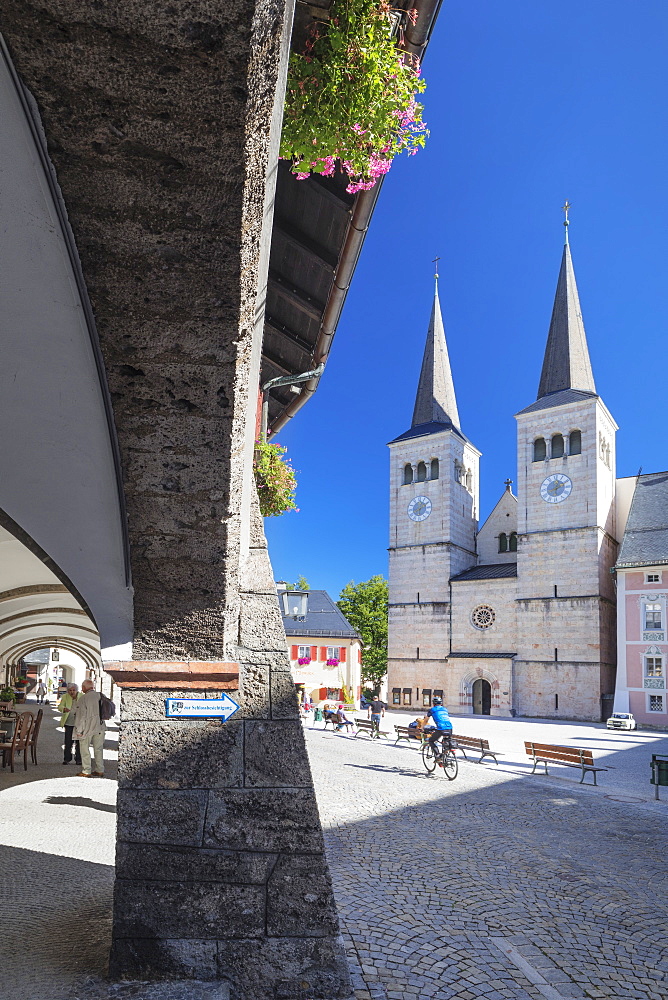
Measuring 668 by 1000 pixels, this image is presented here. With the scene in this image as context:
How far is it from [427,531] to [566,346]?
46.7 feet

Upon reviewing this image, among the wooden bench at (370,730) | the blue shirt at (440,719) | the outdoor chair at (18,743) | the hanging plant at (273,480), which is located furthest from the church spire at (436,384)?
the hanging plant at (273,480)

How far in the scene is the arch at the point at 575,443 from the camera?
42656mm

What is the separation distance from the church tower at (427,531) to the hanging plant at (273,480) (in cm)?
3918

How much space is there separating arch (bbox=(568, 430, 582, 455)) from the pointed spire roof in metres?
3.41

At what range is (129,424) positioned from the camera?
9.59 ft

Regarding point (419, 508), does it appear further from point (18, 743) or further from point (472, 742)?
point (18, 743)

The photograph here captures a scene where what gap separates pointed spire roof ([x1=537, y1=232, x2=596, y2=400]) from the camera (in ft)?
149

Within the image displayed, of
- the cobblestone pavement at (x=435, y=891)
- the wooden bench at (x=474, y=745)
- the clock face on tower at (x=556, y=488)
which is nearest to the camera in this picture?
the cobblestone pavement at (x=435, y=891)

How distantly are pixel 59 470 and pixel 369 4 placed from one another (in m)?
2.36

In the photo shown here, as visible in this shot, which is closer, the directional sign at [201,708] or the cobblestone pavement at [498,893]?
the directional sign at [201,708]

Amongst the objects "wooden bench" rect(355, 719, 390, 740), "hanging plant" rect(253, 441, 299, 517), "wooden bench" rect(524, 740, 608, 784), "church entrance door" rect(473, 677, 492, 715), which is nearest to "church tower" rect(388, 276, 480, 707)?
"church entrance door" rect(473, 677, 492, 715)

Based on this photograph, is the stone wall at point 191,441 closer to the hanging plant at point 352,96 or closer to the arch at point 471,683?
the hanging plant at point 352,96

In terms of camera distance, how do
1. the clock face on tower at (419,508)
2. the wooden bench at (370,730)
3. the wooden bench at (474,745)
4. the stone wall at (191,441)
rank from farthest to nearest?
the clock face on tower at (419,508), the wooden bench at (370,730), the wooden bench at (474,745), the stone wall at (191,441)

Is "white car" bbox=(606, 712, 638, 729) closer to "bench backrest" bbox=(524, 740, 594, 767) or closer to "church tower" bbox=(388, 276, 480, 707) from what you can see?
"church tower" bbox=(388, 276, 480, 707)
